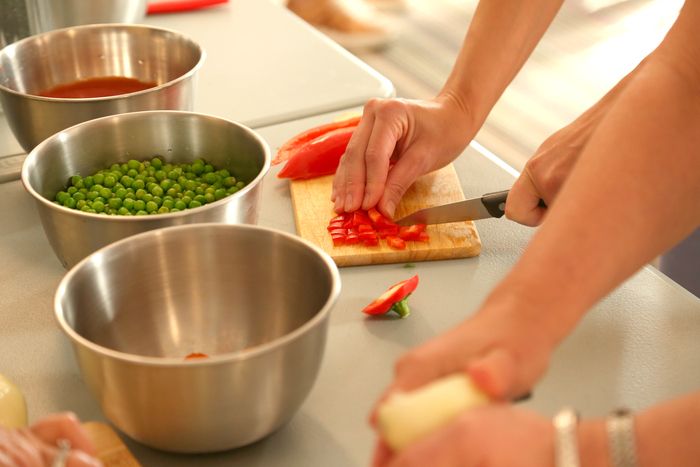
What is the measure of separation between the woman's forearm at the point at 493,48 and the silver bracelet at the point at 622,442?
908mm

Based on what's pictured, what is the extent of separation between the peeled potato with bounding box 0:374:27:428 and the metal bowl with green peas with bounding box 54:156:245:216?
13.4 inches

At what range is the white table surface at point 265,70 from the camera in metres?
1.93

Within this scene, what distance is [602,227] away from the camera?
965mm

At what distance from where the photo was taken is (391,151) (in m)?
1.61

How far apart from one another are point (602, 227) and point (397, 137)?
70cm

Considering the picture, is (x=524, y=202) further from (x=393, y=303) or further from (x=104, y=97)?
(x=104, y=97)

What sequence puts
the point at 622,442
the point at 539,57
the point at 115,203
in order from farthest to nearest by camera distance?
the point at 539,57 → the point at 115,203 → the point at 622,442

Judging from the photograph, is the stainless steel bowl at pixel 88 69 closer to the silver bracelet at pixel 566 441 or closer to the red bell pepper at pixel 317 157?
the red bell pepper at pixel 317 157

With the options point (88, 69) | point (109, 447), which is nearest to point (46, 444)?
point (109, 447)

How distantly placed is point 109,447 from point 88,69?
99 centimetres

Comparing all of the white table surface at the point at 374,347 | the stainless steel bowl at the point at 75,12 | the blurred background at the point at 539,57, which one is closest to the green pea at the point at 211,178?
the white table surface at the point at 374,347

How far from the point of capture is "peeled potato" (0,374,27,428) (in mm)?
1088

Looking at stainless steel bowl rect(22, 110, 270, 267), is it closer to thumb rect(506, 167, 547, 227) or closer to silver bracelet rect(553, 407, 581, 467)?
thumb rect(506, 167, 547, 227)

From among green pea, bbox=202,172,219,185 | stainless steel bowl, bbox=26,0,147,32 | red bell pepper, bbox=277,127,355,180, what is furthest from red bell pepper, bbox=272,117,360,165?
stainless steel bowl, bbox=26,0,147,32
